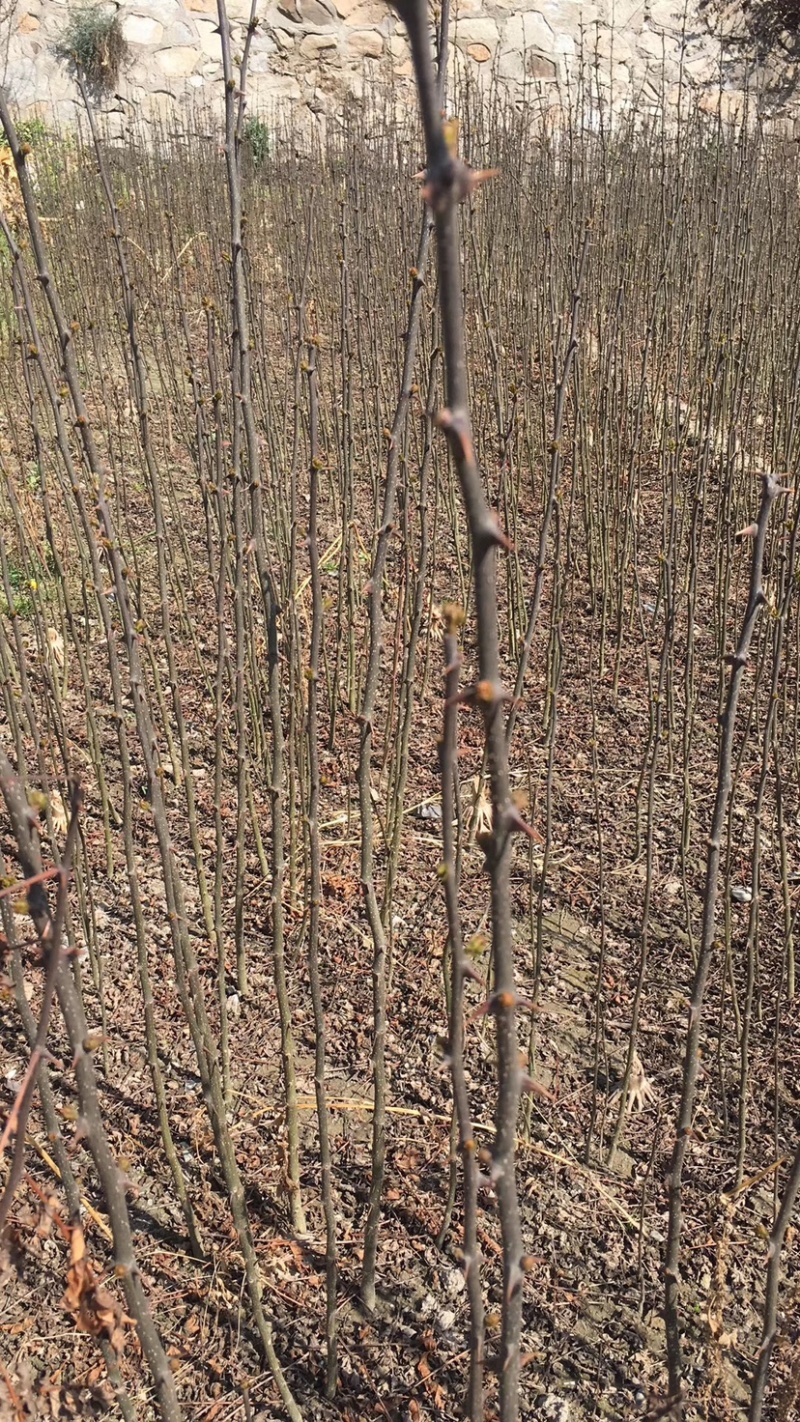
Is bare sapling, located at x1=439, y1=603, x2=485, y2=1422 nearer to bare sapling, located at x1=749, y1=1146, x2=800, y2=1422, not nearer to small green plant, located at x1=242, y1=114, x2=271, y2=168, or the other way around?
bare sapling, located at x1=749, y1=1146, x2=800, y2=1422

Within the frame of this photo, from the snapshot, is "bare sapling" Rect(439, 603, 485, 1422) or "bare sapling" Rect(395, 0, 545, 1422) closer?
"bare sapling" Rect(395, 0, 545, 1422)

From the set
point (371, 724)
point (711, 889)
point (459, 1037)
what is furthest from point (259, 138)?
point (459, 1037)

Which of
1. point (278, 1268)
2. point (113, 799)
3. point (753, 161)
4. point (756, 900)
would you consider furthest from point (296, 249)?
point (278, 1268)

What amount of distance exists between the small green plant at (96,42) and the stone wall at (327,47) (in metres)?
0.10

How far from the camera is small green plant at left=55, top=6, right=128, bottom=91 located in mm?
7453

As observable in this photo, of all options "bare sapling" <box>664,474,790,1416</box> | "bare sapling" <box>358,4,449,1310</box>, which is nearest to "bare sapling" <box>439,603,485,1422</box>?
"bare sapling" <box>664,474,790,1416</box>

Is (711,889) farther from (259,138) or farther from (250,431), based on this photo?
(259,138)

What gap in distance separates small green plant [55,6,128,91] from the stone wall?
10 centimetres

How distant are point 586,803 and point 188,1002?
3.90 ft

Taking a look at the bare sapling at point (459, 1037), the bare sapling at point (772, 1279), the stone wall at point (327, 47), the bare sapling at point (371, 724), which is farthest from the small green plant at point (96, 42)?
the bare sapling at point (772, 1279)

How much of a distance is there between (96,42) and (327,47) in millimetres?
1767

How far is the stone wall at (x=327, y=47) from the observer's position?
781cm

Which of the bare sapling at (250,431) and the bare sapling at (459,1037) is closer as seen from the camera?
the bare sapling at (459,1037)

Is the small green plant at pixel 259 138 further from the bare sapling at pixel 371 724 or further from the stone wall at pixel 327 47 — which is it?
the bare sapling at pixel 371 724
